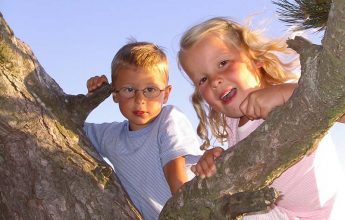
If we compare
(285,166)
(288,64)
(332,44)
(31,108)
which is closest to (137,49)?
(288,64)

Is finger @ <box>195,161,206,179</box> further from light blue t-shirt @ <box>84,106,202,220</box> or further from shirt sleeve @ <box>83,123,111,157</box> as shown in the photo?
shirt sleeve @ <box>83,123,111,157</box>

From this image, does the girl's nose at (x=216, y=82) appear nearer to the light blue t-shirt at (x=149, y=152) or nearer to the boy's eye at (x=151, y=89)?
the light blue t-shirt at (x=149, y=152)

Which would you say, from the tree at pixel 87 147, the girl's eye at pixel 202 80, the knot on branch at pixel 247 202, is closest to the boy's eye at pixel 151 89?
the tree at pixel 87 147

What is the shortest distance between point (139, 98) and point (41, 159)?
1080mm

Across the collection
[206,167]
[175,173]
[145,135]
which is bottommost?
[175,173]

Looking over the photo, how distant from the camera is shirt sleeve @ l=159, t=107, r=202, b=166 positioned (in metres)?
2.88

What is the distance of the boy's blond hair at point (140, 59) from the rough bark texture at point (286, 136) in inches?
56.0

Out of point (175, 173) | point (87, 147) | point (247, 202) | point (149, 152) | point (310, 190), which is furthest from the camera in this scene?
point (149, 152)

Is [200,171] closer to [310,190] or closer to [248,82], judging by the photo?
[248,82]

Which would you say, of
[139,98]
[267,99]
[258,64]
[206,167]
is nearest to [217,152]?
[206,167]

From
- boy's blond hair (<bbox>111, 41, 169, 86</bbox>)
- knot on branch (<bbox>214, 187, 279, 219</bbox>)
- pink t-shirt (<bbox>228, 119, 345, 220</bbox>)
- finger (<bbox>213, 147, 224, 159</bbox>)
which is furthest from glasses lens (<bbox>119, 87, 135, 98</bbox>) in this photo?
knot on branch (<bbox>214, 187, 279, 219</bbox>)

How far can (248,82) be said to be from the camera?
2.53 meters

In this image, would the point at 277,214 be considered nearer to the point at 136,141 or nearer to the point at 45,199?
the point at 136,141

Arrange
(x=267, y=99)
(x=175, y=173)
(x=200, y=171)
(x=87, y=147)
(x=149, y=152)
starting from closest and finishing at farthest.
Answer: (x=267, y=99) < (x=200, y=171) < (x=87, y=147) < (x=175, y=173) < (x=149, y=152)
